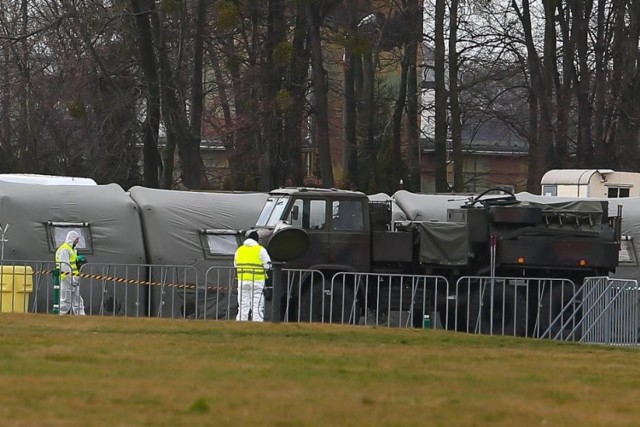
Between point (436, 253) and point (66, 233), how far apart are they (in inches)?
285

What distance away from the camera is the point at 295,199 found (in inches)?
978

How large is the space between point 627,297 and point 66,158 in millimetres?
31802

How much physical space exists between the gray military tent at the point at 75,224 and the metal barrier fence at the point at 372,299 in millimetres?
457

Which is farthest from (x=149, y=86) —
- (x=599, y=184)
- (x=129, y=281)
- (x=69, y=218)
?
(x=129, y=281)

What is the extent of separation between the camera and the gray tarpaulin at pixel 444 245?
25.3 metres

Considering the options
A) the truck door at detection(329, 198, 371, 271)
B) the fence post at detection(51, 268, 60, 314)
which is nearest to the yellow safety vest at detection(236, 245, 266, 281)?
the truck door at detection(329, 198, 371, 271)

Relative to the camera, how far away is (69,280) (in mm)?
24375

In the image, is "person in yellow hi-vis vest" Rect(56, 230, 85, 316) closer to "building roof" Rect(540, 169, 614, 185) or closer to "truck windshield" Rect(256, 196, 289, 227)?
"truck windshield" Rect(256, 196, 289, 227)

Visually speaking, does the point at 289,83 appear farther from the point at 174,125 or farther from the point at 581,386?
the point at 581,386

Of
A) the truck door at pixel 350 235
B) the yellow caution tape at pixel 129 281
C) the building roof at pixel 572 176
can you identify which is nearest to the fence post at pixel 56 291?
the yellow caution tape at pixel 129 281

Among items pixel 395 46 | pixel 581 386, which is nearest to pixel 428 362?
pixel 581 386

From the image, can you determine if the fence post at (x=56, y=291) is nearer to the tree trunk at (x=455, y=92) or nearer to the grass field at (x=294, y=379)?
the grass field at (x=294, y=379)

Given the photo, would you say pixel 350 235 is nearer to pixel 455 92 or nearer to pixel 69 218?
pixel 69 218

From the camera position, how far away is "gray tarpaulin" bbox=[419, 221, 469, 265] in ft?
82.9
